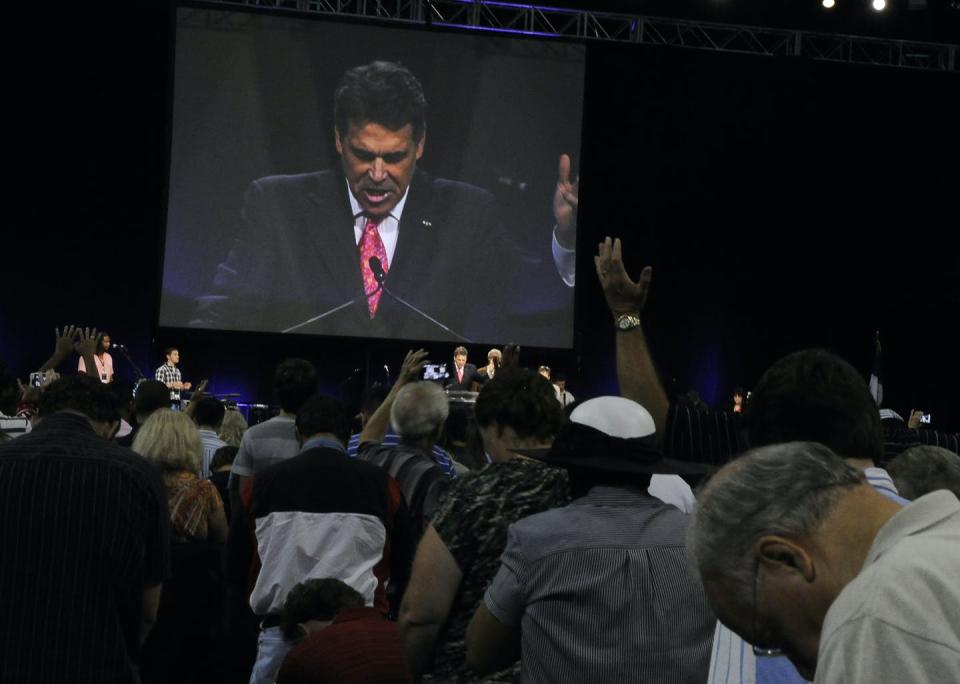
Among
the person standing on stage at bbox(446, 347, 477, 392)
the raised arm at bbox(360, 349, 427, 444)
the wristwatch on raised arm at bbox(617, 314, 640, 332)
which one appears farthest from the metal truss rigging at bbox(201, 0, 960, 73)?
the wristwatch on raised arm at bbox(617, 314, 640, 332)

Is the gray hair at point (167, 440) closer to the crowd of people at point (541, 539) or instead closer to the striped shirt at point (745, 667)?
the crowd of people at point (541, 539)

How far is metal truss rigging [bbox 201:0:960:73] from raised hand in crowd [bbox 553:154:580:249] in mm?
1717

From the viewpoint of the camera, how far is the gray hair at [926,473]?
3.12m

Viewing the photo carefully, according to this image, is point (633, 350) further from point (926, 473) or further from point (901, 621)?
point (901, 621)

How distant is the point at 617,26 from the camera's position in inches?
628

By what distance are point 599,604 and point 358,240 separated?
11.3 m

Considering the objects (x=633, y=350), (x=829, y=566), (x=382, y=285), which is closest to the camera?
(x=829, y=566)

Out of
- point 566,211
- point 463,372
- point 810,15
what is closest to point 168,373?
point 463,372

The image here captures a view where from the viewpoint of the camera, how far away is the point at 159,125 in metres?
14.7

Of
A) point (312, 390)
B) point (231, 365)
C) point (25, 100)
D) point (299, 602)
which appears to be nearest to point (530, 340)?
point (231, 365)

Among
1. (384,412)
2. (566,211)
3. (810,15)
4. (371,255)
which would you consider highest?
(810,15)

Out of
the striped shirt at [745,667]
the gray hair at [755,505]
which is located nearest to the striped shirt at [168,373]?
the striped shirt at [745,667]

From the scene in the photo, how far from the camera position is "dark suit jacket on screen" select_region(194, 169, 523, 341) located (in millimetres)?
13234

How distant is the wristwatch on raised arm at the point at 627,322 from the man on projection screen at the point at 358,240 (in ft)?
34.9
